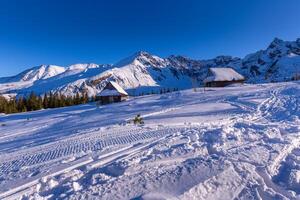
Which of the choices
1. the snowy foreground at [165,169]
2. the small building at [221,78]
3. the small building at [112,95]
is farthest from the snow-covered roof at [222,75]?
the snowy foreground at [165,169]

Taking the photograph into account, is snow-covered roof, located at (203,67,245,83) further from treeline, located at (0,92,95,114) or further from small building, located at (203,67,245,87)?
treeline, located at (0,92,95,114)

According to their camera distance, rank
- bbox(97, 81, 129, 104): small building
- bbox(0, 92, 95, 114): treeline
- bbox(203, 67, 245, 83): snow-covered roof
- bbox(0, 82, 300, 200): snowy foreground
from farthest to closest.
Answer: bbox(203, 67, 245, 83): snow-covered roof → bbox(0, 92, 95, 114): treeline → bbox(97, 81, 129, 104): small building → bbox(0, 82, 300, 200): snowy foreground

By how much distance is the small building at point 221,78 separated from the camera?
68.4 metres

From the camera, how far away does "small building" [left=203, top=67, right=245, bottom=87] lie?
68.4m

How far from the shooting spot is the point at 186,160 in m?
Answer: 8.01

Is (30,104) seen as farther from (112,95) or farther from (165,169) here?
(165,169)

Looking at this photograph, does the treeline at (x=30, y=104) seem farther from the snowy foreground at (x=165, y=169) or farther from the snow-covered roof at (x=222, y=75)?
the snowy foreground at (x=165, y=169)

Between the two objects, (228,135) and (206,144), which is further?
(228,135)

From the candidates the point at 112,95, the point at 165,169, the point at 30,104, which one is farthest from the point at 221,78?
the point at 165,169

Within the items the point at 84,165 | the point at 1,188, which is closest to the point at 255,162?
the point at 84,165

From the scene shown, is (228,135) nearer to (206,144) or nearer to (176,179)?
(206,144)

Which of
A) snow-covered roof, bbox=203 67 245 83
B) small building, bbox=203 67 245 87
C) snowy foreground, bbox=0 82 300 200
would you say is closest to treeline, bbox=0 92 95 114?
small building, bbox=203 67 245 87

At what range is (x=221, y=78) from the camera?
68625mm

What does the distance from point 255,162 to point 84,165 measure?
14.8ft
